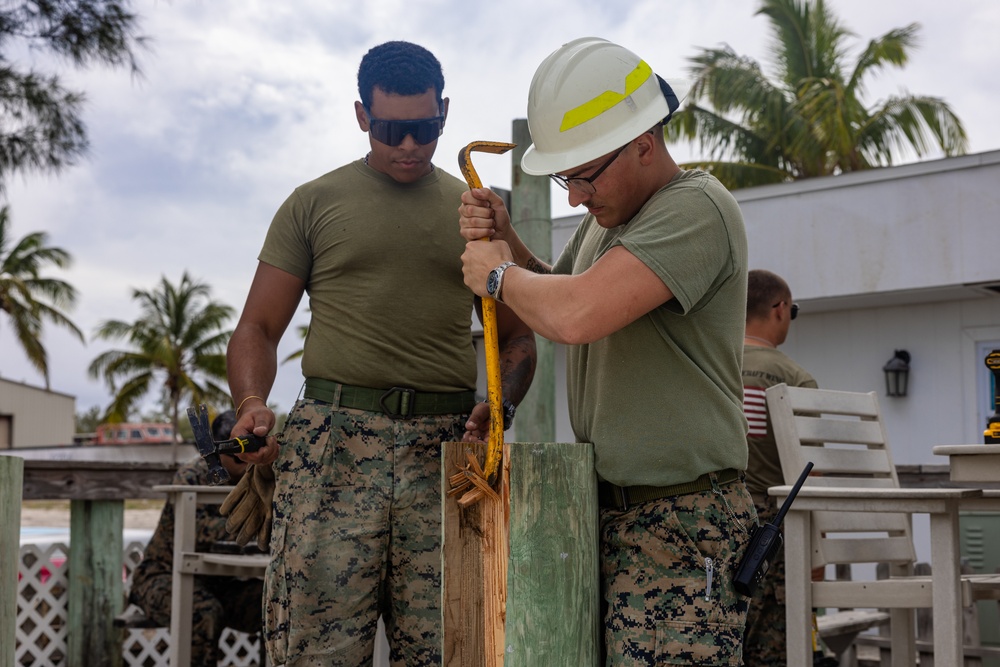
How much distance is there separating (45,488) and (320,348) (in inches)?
143

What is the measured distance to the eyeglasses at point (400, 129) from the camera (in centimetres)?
274

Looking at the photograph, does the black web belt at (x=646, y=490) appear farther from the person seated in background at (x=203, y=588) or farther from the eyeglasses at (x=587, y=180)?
the person seated in background at (x=203, y=588)

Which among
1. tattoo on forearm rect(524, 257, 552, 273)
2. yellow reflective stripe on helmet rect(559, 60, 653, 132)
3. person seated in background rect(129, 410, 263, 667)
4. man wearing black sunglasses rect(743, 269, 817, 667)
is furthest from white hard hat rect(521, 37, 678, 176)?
person seated in background rect(129, 410, 263, 667)

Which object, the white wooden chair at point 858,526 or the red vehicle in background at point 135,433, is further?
the red vehicle in background at point 135,433

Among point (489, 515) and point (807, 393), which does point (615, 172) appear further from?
point (807, 393)

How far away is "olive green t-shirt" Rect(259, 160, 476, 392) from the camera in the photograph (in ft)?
8.91

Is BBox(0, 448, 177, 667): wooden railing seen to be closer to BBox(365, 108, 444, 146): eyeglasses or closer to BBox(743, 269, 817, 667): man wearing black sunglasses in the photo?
BBox(743, 269, 817, 667): man wearing black sunglasses

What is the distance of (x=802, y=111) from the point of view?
64.9 feet

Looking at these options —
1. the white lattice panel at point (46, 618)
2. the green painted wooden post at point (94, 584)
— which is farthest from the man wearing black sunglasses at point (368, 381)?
the green painted wooden post at point (94, 584)

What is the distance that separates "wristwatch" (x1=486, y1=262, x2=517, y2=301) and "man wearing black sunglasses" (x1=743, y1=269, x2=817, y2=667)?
171 cm

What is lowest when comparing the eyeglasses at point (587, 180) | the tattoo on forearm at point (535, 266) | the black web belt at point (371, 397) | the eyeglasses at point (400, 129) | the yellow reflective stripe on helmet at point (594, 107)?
the black web belt at point (371, 397)

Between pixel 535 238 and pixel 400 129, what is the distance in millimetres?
1990

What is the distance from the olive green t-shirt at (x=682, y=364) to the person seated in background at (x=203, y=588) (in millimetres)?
3389

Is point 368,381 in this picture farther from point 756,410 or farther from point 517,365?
point 756,410
